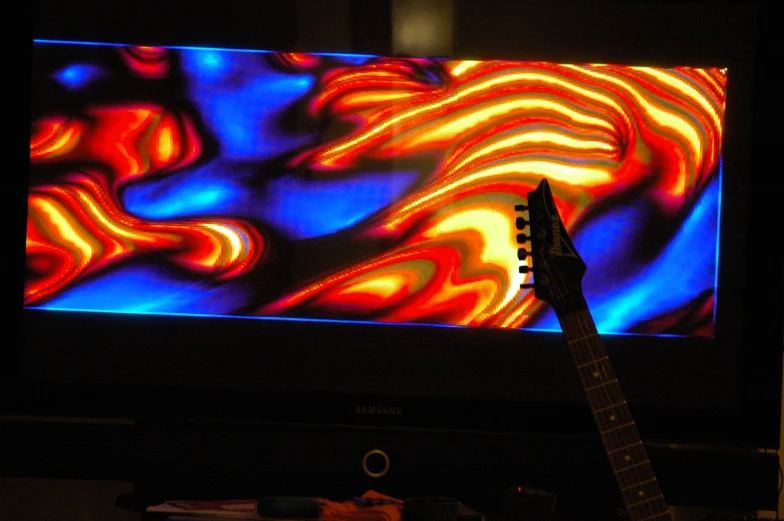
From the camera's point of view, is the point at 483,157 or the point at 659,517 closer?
the point at 659,517

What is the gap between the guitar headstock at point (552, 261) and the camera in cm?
181

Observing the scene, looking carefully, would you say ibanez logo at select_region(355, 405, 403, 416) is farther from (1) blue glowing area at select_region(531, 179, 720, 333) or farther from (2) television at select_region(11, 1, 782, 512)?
(1) blue glowing area at select_region(531, 179, 720, 333)

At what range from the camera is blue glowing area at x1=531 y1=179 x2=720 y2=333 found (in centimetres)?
221

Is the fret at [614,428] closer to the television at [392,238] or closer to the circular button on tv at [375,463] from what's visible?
the television at [392,238]

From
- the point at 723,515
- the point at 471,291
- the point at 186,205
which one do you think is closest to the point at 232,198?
the point at 186,205

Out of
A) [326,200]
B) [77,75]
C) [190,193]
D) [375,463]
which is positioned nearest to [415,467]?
[375,463]

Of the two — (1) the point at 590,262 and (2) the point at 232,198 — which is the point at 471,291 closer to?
(1) the point at 590,262

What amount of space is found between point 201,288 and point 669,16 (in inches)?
50.6

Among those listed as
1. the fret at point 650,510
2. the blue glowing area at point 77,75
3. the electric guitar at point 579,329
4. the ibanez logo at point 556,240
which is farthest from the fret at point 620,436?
the blue glowing area at point 77,75

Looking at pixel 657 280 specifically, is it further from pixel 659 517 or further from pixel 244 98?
pixel 244 98

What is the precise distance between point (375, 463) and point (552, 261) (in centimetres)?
70

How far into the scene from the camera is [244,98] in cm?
224

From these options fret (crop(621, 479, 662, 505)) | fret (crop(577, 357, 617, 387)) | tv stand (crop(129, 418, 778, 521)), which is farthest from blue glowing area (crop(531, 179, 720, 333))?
fret (crop(621, 479, 662, 505))

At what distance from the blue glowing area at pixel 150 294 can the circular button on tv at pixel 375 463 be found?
46cm
